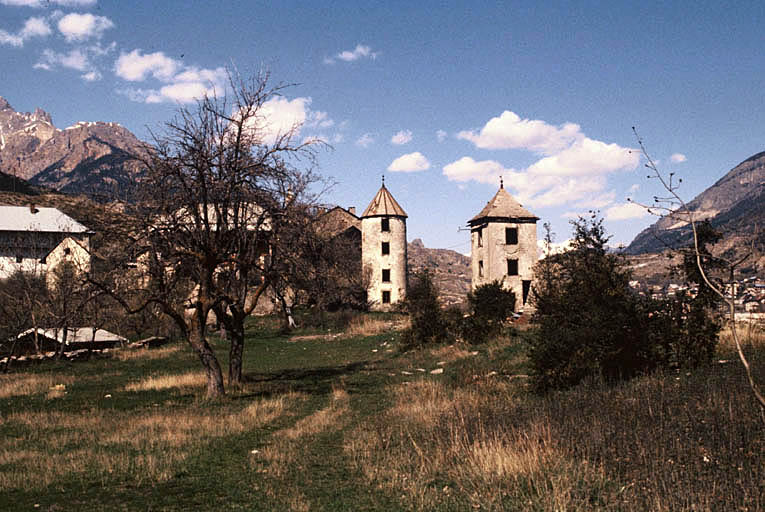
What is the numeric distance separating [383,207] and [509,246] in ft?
46.6

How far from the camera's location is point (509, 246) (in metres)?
53.2

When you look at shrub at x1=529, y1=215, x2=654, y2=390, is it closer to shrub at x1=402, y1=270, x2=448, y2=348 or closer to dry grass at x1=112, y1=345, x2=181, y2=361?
shrub at x1=402, y1=270, x2=448, y2=348

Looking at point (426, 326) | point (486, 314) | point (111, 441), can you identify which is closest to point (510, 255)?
point (486, 314)

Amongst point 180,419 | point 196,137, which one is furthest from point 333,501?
point 196,137

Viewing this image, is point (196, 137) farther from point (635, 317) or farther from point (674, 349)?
point (674, 349)

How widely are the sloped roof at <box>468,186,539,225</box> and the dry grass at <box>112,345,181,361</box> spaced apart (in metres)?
32.6

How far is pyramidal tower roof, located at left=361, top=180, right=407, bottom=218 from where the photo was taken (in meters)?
59.8

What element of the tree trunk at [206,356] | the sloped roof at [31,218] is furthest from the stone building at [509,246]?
the sloped roof at [31,218]

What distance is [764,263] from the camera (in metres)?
4.44

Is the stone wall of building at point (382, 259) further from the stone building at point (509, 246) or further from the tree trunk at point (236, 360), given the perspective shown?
the tree trunk at point (236, 360)

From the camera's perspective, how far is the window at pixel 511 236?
175 ft

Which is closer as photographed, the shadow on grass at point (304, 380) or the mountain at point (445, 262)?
the shadow on grass at point (304, 380)

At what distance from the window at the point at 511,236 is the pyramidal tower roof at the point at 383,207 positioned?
1179 cm

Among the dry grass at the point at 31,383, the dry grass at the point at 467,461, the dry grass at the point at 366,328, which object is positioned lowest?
the dry grass at the point at 31,383
